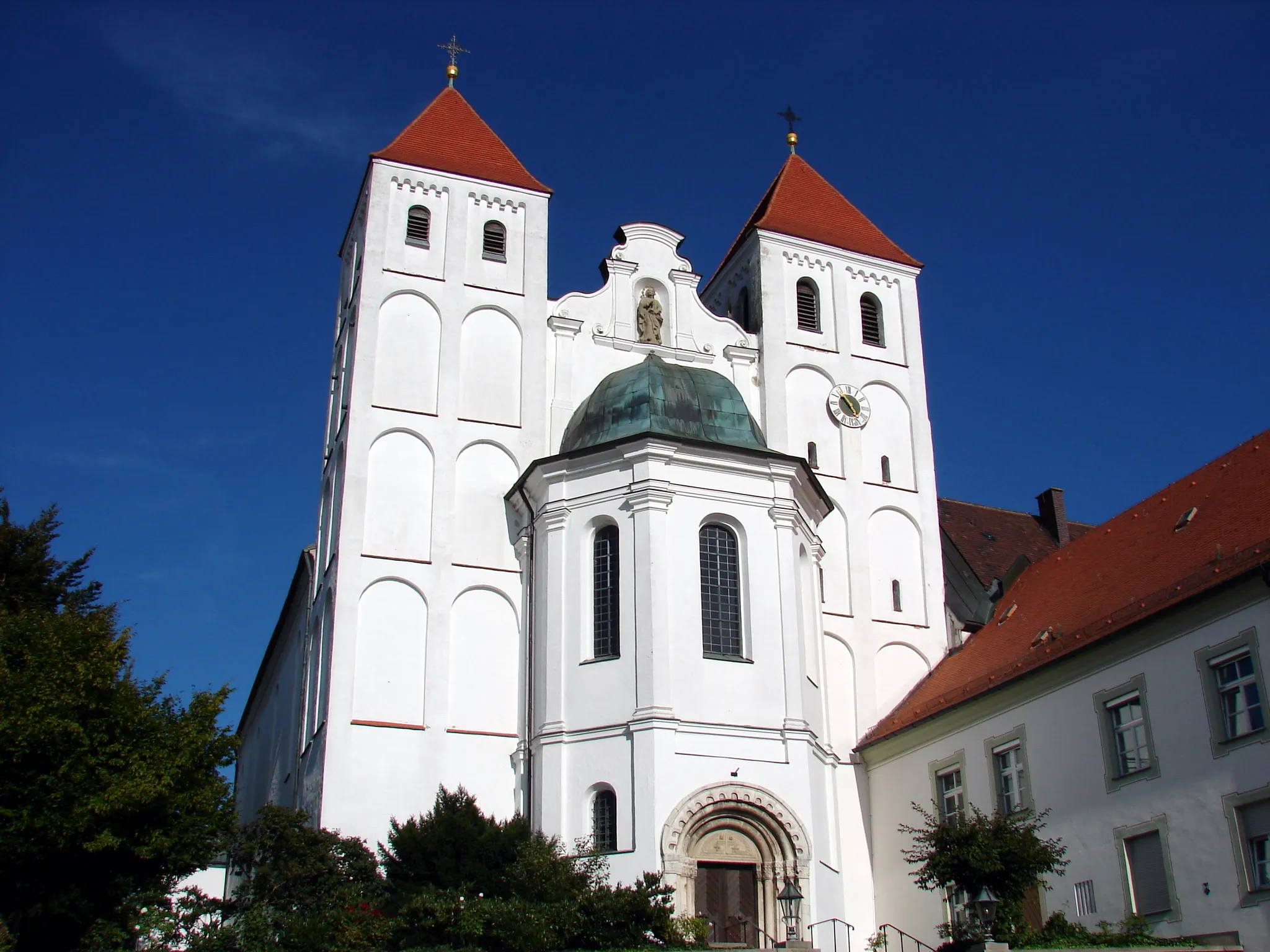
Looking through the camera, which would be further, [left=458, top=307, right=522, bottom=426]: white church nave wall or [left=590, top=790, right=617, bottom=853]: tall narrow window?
[left=458, top=307, right=522, bottom=426]: white church nave wall

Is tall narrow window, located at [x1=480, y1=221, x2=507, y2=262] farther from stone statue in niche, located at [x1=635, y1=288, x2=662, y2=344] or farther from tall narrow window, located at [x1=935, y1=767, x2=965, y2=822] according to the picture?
tall narrow window, located at [x1=935, y1=767, x2=965, y2=822]

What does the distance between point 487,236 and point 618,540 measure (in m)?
9.15

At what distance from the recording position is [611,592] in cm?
2719

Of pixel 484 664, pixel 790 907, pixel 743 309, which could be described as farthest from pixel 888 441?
pixel 790 907

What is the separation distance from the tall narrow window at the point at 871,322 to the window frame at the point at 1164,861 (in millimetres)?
15400

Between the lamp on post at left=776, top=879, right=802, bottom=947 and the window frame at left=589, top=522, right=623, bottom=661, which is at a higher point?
the window frame at left=589, top=522, right=623, bottom=661

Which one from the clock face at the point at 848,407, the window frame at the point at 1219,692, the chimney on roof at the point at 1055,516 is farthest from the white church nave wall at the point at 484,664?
the chimney on roof at the point at 1055,516

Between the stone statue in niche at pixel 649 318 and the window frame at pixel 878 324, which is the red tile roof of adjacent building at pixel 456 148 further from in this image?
the window frame at pixel 878 324

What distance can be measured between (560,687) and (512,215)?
12.2 meters

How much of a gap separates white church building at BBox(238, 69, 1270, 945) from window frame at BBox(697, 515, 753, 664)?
0.22 feet

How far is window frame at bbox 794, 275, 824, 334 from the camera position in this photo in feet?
113

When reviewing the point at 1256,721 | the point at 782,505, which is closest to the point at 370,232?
the point at 782,505

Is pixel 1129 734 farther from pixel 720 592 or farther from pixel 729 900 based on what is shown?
pixel 720 592

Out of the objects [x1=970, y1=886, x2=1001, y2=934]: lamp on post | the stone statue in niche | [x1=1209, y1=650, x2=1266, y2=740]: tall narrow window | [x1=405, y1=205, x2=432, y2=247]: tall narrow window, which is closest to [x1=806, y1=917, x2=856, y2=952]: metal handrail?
[x1=970, y1=886, x2=1001, y2=934]: lamp on post
